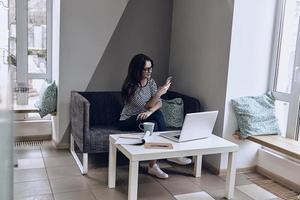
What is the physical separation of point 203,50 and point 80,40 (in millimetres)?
1374

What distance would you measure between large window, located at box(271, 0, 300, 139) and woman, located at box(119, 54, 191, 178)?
114cm

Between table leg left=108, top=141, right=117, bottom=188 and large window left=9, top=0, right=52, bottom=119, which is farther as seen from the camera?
large window left=9, top=0, right=52, bottom=119

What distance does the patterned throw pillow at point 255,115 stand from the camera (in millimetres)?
3264

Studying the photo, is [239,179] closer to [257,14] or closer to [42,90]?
[257,14]

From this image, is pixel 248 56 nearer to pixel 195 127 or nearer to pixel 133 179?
pixel 195 127

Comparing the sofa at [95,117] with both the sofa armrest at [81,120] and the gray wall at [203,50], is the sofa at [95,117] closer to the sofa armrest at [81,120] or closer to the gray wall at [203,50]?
the sofa armrest at [81,120]

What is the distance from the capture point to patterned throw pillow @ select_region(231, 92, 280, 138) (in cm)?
326

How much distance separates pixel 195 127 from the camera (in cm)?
272

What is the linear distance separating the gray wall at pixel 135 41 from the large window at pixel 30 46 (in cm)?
79

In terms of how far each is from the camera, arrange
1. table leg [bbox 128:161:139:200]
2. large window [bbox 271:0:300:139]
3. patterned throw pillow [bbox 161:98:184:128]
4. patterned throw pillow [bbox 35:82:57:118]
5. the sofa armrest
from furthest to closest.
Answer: patterned throw pillow [bbox 35:82:57:118], patterned throw pillow [bbox 161:98:184:128], large window [bbox 271:0:300:139], the sofa armrest, table leg [bbox 128:161:139:200]

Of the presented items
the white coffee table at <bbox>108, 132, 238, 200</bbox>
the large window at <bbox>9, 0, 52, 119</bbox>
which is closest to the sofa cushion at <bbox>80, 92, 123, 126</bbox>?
the large window at <bbox>9, 0, 52, 119</bbox>

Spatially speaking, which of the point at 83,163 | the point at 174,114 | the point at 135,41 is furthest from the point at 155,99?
the point at 135,41

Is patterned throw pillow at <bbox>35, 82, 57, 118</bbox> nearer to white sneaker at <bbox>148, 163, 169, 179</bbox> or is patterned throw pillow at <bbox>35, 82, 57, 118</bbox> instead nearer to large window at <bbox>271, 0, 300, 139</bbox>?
white sneaker at <bbox>148, 163, 169, 179</bbox>

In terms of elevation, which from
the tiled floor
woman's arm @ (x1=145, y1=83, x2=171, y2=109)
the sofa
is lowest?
the tiled floor
